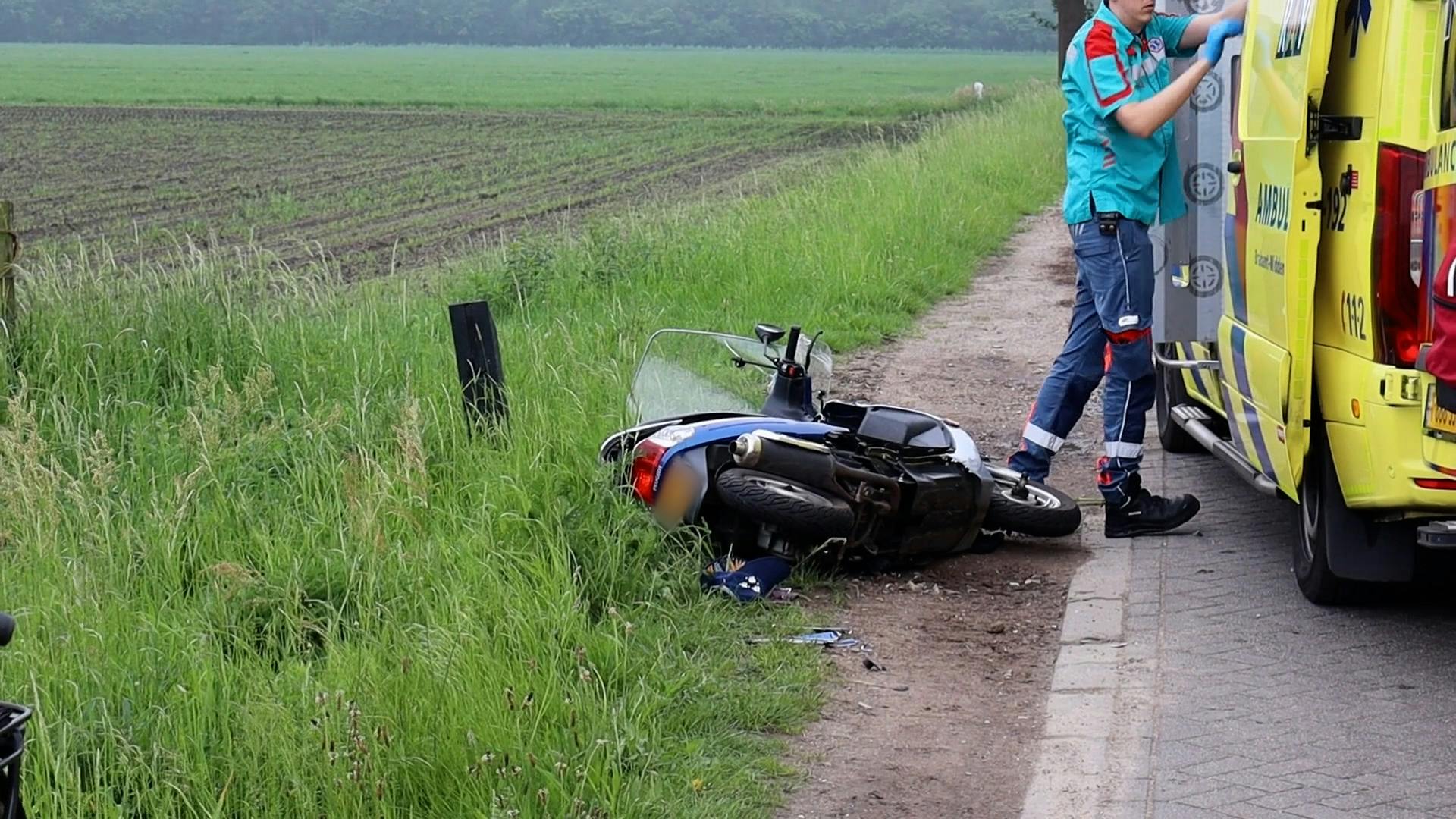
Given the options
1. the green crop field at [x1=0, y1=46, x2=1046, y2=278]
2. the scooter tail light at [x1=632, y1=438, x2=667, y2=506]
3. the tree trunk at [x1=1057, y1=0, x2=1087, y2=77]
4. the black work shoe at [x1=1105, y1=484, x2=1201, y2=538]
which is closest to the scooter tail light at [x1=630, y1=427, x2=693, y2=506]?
the scooter tail light at [x1=632, y1=438, x2=667, y2=506]

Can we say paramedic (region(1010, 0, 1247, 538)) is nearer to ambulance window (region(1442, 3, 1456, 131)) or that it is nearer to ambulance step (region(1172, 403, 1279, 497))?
ambulance step (region(1172, 403, 1279, 497))

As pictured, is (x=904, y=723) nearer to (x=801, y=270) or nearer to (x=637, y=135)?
(x=801, y=270)

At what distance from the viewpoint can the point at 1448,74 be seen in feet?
16.1

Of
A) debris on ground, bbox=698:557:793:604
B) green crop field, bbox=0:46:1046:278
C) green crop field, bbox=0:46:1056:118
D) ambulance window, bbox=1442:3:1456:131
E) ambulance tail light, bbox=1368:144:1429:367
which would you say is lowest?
green crop field, bbox=0:46:1056:118

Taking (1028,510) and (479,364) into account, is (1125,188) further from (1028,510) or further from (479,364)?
(479,364)

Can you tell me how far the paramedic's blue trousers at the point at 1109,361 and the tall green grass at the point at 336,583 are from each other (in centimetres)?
169

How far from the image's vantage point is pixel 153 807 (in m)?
3.99

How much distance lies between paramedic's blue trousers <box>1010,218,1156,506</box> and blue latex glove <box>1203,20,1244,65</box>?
0.67m

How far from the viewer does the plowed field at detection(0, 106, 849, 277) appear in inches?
885

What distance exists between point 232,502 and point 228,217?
1932cm

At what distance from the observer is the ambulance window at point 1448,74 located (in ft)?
16.0

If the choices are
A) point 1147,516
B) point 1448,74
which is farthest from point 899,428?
point 1448,74

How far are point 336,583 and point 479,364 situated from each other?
1.80 metres

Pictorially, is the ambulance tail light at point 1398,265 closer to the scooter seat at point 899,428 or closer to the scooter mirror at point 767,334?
the scooter seat at point 899,428
